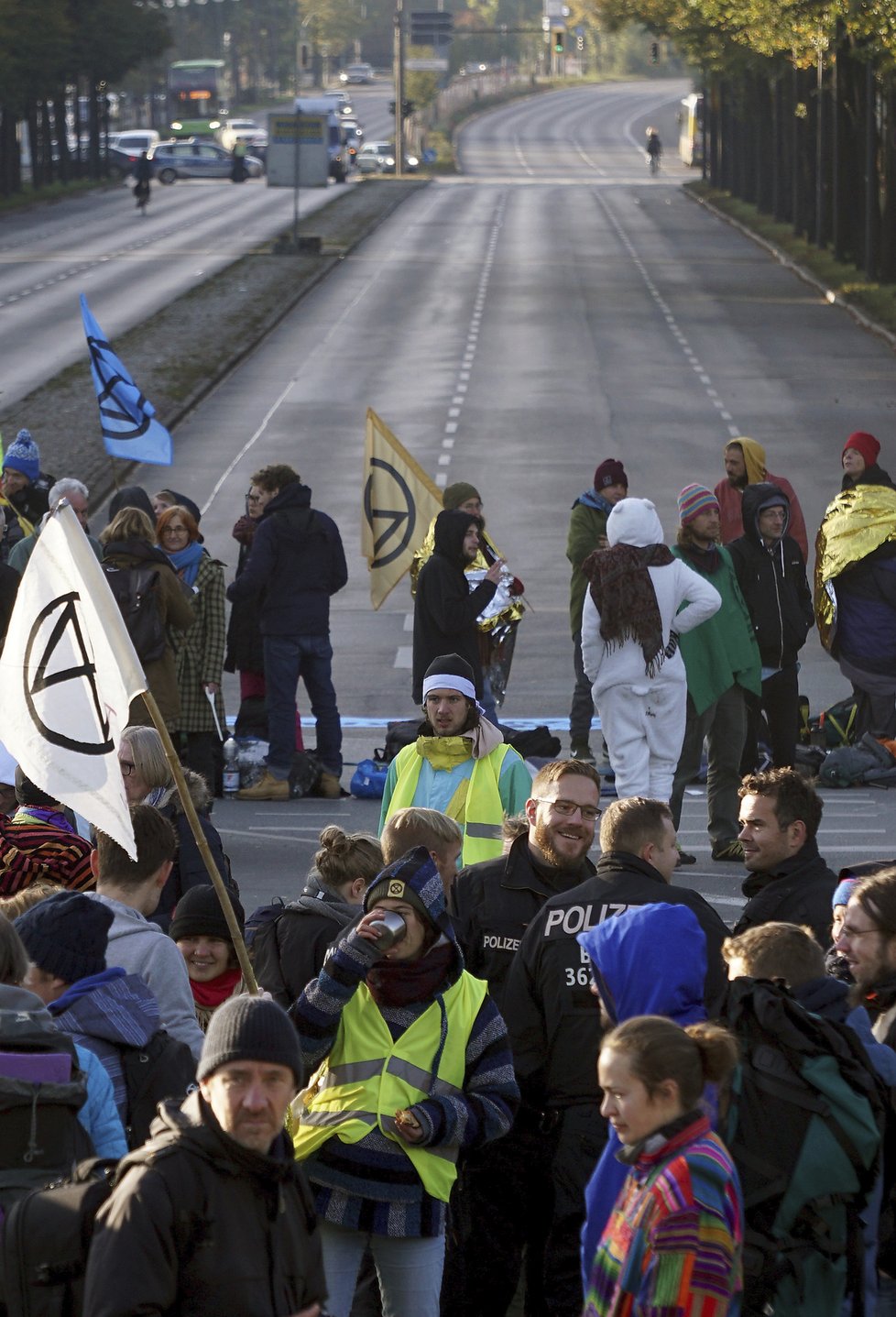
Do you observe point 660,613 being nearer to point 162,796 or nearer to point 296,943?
point 162,796

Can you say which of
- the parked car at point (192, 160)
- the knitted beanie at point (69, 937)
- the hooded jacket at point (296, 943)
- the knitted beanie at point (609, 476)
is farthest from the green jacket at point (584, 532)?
the parked car at point (192, 160)

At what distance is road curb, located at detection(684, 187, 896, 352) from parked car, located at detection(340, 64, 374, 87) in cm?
10952

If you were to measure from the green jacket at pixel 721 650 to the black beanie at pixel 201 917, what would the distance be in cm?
532

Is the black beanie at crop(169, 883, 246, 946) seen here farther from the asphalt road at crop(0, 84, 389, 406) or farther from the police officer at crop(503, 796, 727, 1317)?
the asphalt road at crop(0, 84, 389, 406)

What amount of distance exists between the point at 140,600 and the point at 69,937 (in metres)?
6.30

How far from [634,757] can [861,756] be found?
9.90 ft

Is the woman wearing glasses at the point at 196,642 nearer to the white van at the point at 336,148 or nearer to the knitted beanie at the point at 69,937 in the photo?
the knitted beanie at the point at 69,937

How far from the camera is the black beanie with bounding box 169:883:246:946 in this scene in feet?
20.9

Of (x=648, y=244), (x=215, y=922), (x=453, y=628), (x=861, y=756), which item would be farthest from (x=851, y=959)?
(x=648, y=244)

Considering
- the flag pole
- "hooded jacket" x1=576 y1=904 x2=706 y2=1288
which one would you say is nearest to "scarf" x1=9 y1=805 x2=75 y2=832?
the flag pole

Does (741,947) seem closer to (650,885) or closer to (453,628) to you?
(650,885)

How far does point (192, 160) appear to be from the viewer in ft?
301

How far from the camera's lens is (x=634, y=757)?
1084 centimetres

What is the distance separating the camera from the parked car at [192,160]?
300 ft
